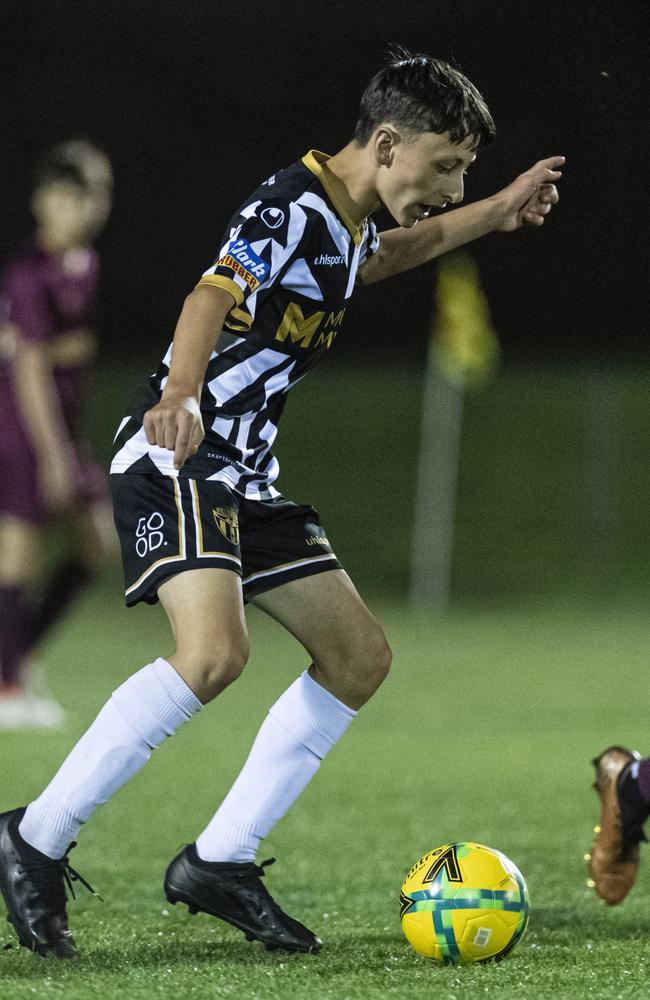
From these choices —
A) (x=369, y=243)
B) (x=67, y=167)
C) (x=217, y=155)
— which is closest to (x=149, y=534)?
(x=369, y=243)

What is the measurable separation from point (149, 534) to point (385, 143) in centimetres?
111

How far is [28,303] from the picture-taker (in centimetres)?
779

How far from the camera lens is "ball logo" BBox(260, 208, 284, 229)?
3520 millimetres

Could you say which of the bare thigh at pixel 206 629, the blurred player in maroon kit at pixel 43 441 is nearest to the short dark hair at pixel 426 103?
the bare thigh at pixel 206 629

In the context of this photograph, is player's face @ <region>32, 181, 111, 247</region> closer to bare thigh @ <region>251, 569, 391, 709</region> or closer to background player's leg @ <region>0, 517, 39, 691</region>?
background player's leg @ <region>0, 517, 39, 691</region>

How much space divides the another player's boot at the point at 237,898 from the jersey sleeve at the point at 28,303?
15.0 feet

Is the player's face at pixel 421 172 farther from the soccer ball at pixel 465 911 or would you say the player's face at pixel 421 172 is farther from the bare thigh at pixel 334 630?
the soccer ball at pixel 465 911

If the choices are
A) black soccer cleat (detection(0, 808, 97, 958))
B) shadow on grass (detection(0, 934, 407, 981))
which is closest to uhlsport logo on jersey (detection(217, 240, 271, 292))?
black soccer cleat (detection(0, 808, 97, 958))

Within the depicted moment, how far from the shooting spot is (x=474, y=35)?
18.2 m

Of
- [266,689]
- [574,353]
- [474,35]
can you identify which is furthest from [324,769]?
[574,353]

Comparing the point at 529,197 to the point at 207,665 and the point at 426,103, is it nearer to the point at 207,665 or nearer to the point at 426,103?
the point at 426,103

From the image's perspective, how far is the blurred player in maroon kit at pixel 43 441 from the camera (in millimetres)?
7719

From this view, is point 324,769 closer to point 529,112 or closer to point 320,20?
point 529,112

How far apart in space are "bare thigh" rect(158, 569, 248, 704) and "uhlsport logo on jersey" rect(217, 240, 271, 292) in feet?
2.24
